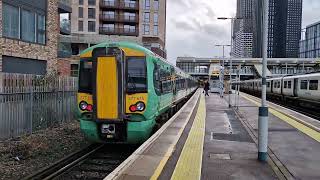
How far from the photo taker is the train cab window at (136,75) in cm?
1141

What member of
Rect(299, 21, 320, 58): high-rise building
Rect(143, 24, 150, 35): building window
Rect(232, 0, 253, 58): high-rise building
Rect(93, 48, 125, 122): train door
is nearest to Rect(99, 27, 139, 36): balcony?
Rect(143, 24, 150, 35): building window

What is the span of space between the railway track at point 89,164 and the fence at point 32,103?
2930mm

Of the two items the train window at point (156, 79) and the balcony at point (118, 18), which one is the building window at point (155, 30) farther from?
the train window at point (156, 79)

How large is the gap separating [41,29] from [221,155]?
20593 millimetres

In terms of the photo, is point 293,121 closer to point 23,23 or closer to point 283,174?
point 283,174

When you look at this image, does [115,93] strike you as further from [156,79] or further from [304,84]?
[304,84]

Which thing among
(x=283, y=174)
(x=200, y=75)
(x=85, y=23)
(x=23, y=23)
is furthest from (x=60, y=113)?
(x=200, y=75)

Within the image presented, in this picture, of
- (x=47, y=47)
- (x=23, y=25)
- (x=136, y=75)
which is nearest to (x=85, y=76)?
(x=136, y=75)

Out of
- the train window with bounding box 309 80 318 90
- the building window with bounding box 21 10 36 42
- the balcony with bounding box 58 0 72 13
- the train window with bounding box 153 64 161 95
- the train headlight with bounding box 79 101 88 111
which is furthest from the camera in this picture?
the balcony with bounding box 58 0 72 13

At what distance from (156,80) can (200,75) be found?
11283cm

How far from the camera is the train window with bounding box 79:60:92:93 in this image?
11.6 meters

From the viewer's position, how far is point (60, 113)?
17719mm

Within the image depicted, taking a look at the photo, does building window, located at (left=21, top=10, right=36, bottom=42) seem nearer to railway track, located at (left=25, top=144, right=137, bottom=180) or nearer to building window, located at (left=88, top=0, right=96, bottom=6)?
railway track, located at (left=25, top=144, right=137, bottom=180)

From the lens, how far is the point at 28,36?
2586cm
